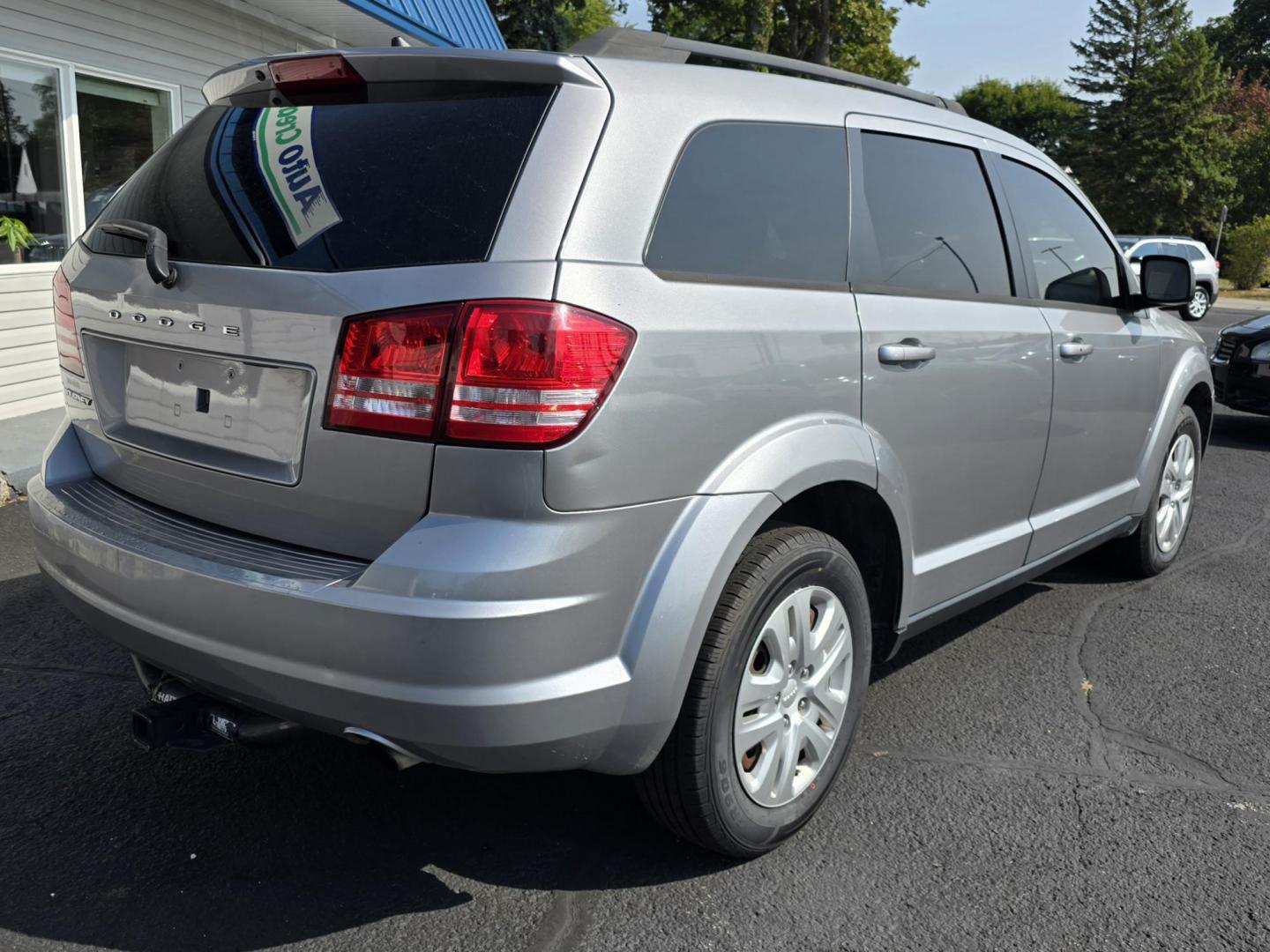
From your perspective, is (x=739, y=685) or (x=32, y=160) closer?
(x=739, y=685)

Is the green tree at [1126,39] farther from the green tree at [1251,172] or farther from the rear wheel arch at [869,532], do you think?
the rear wheel arch at [869,532]

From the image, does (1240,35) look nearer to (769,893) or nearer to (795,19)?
(795,19)

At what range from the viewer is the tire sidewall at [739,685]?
249 centimetres

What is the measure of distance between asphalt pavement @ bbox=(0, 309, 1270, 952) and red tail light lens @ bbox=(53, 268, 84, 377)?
111cm

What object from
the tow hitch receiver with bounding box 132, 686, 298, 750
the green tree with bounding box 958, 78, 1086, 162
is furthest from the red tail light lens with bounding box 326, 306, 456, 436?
the green tree with bounding box 958, 78, 1086, 162

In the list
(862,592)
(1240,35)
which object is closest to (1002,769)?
(862,592)

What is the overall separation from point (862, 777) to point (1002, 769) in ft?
1.40

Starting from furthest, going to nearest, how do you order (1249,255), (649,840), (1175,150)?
(1175,150) < (1249,255) < (649,840)

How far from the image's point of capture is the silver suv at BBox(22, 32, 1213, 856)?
212 cm

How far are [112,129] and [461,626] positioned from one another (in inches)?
348

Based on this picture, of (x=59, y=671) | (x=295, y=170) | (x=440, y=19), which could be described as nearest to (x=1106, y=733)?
(x=295, y=170)

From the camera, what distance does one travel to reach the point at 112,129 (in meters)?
9.30

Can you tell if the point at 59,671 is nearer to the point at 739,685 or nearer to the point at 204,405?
the point at 204,405

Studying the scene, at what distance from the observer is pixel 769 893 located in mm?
2641
